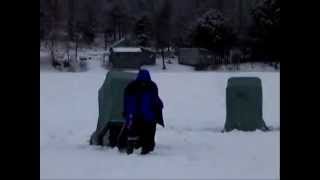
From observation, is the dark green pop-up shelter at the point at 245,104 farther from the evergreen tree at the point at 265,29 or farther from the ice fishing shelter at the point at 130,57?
the ice fishing shelter at the point at 130,57

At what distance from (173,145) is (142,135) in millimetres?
1394

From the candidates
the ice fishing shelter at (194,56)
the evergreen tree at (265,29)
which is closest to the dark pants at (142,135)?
the evergreen tree at (265,29)

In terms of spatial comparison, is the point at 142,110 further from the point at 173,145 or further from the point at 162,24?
the point at 162,24

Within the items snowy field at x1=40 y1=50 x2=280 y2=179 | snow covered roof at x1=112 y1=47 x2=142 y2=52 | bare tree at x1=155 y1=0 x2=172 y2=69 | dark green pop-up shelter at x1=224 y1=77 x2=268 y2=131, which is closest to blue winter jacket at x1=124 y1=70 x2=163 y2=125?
snowy field at x1=40 y1=50 x2=280 y2=179

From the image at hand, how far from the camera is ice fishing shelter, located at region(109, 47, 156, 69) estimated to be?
42.1 meters

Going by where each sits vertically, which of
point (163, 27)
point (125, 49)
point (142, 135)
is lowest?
point (142, 135)

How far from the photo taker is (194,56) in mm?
42219

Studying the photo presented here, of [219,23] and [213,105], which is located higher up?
[219,23]

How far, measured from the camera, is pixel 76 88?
20.9 m

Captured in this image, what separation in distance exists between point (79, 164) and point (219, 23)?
3691 cm

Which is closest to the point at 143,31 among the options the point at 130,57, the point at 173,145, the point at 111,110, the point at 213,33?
the point at 130,57

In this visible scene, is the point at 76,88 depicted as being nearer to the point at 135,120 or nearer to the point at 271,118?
the point at 271,118

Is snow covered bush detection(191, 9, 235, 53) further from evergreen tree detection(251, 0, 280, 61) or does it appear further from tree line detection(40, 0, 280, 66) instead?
evergreen tree detection(251, 0, 280, 61)
